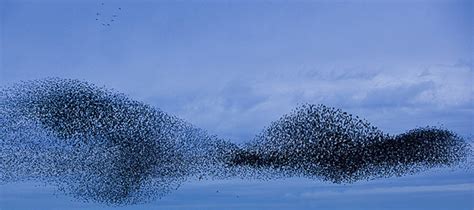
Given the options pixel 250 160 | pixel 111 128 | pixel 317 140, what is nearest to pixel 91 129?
pixel 111 128

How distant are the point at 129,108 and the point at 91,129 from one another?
2.97 ft

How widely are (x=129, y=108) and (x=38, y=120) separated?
1872mm

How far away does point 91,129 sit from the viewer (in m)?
16.7

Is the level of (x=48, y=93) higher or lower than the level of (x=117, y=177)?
higher

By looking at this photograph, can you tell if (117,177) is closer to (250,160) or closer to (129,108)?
(129,108)

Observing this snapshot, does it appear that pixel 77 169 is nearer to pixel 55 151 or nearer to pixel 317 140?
pixel 55 151

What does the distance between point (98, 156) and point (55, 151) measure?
34.7 inches

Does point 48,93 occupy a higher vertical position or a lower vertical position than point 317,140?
higher

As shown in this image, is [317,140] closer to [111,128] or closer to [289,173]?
[289,173]

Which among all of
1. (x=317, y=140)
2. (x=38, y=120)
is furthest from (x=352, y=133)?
(x=38, y=120)

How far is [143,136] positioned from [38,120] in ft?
7.12

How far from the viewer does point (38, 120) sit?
54.2 ft

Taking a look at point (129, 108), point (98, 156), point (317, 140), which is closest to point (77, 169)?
point (98, 156)

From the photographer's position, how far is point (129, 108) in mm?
16688
